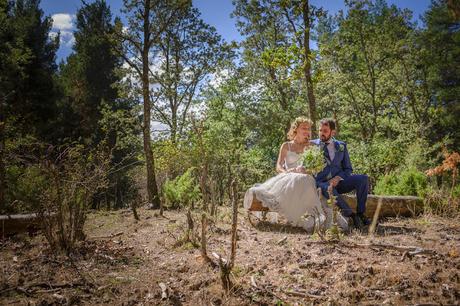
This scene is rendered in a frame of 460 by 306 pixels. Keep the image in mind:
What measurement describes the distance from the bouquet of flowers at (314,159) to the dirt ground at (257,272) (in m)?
1.22

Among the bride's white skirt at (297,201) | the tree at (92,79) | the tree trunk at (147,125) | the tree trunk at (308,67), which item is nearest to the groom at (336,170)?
the bride's white skirt at (297,201)

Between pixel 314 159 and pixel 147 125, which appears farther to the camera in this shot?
pixel 147 125

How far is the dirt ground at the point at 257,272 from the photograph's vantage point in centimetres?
273

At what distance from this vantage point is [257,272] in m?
3.39

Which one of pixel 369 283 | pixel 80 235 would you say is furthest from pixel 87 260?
pixel 369 283

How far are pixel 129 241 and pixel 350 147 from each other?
9272 mm

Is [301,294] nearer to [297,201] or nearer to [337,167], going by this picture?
[297,201]

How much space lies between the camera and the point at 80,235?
16.5 ft

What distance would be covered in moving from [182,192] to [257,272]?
703 centimetres

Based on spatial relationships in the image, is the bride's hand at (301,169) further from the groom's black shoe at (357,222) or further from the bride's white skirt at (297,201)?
the groom's black shoe at (357,222)

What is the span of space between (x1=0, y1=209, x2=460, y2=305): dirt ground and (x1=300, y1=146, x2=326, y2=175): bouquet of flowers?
48.0 inches

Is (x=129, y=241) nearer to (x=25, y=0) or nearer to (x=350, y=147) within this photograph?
(x=350, y=147)

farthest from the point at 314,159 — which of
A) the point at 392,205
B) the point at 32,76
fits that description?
the point at 32,76

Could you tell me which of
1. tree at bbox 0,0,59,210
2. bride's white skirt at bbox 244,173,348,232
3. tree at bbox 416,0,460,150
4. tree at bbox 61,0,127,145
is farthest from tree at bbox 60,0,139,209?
tree at bbox 416,0,460,150
